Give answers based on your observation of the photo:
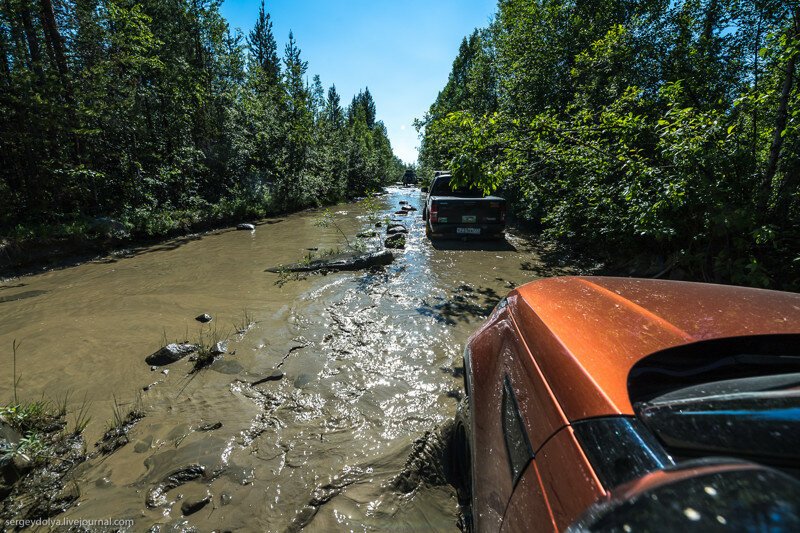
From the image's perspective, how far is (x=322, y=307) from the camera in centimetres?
562

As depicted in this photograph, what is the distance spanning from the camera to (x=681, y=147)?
4.63 meters

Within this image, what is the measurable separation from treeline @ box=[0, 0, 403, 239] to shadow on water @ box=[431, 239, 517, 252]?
9818mm

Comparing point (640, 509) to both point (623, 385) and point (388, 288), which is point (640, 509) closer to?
point (623, 385)

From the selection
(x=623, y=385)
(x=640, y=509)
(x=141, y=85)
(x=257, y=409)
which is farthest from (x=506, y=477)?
(x=141, y=85)

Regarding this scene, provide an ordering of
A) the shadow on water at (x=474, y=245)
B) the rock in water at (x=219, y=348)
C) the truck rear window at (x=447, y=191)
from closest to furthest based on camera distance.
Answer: the rock in water at (x=219, y=348)
the shadow on water at (x=474, y=245)
the truck rear window at (x=447, y=191)

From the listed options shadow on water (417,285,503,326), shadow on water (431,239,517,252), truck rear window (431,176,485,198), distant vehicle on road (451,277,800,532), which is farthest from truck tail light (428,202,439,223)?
distant vehicle on road (451,277,800,532)

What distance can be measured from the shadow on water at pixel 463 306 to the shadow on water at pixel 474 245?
10.9 ft

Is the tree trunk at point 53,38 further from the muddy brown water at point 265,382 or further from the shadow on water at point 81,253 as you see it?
the muddy brown water at point 265,382

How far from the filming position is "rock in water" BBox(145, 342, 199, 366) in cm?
398

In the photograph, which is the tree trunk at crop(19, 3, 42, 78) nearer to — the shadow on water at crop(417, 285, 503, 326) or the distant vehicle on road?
the shadow on water at crop(417, 285, 503, 326)

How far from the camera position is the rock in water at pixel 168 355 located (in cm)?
398

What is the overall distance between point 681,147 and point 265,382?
611cm

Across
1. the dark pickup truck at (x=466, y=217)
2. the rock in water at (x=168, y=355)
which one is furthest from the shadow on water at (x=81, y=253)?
the dark pickup truck at (x=466, y=217)

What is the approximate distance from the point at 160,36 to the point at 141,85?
782 centimetres
